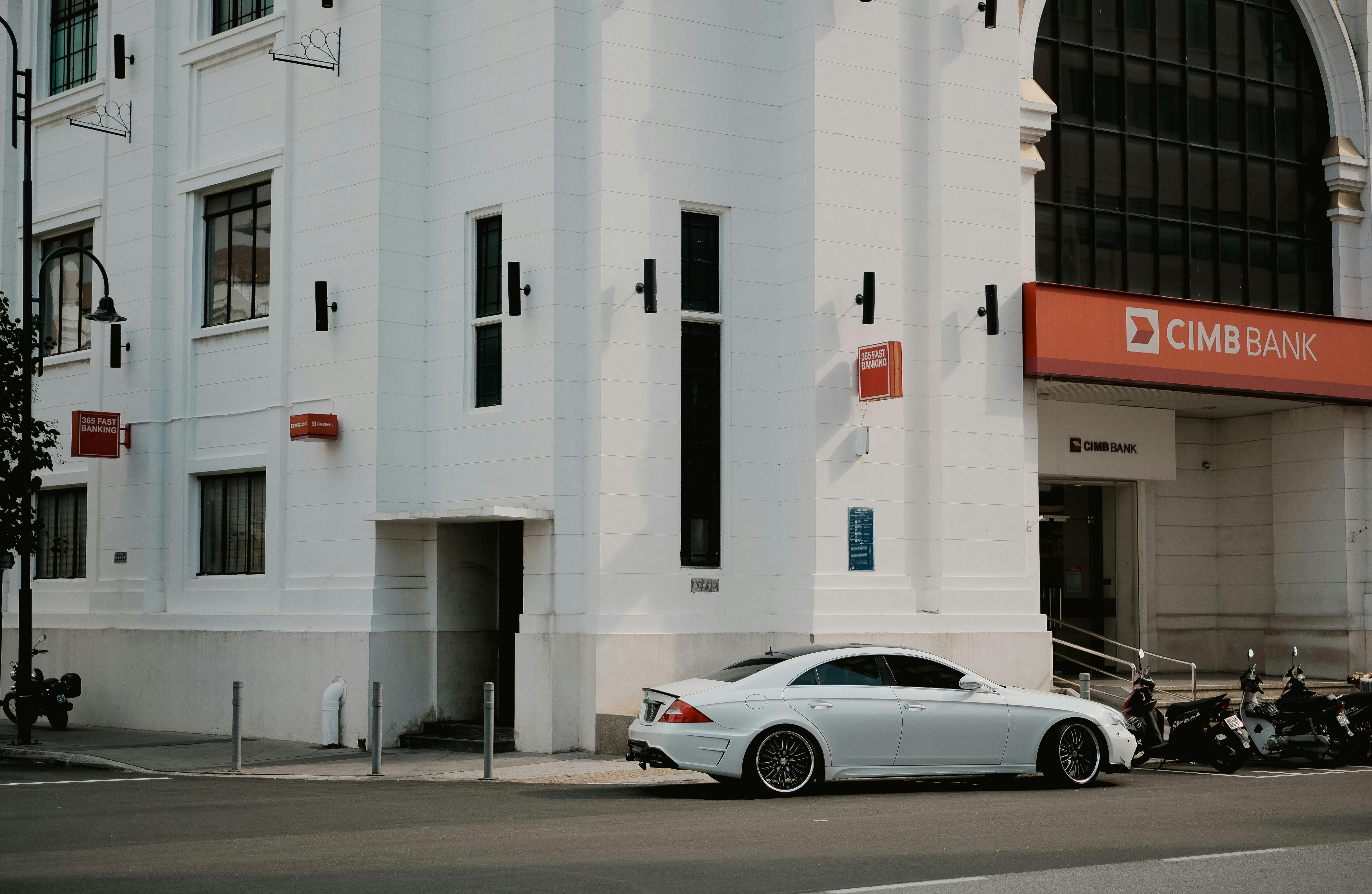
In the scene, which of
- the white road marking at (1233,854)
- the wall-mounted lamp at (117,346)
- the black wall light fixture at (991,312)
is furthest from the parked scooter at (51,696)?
the white road marking at (1233,854)

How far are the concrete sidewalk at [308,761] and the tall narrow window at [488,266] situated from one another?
5933 millimetres

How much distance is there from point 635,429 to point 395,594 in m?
4.12

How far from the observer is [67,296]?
92.3 feet

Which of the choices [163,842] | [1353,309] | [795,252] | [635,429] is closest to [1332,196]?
[1353,309]

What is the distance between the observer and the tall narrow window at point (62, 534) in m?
27.6

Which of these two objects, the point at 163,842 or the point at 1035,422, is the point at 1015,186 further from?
the point at 163,842

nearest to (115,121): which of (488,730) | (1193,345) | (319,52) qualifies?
(319,52)

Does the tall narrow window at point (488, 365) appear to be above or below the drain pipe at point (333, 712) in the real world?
above

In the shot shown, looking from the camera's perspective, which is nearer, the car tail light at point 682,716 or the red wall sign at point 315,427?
the car tail light at point 682,716

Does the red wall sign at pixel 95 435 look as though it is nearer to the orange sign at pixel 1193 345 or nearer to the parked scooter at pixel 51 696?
the parked scooter at pixel 51 696

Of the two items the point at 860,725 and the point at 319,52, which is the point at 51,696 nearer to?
the point at 319,52

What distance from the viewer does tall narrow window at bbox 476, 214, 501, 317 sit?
2142 centimetres

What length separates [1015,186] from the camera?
22.8 m

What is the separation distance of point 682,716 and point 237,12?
50.8 feet
